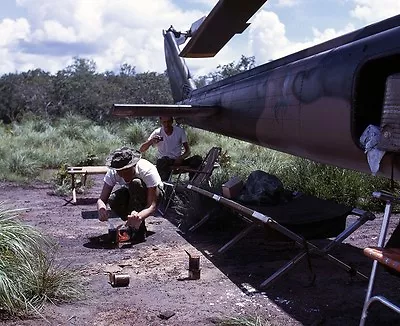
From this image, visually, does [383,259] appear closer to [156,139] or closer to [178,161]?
[178,161]

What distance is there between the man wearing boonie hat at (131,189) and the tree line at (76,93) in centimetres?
2137

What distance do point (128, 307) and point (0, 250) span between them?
1099 millimetres

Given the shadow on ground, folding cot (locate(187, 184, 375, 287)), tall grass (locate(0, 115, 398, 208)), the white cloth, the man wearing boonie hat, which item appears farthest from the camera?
tall grass (locate(0, 115, 398, 208))

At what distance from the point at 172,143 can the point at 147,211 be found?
3.25m

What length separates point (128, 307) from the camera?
4.57m

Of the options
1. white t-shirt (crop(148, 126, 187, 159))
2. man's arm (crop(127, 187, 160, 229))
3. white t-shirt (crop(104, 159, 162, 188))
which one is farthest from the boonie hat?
white t-shirt (crop(148, 126, 187, 159))

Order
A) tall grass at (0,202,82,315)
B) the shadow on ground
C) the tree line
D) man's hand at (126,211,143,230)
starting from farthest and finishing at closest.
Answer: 1. the tree line
2. man's hand at (126,211,143,230)
3. the shadow on ground
4. tall grass at (0,202,82,315)

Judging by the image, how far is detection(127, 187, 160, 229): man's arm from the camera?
6066 millimetres

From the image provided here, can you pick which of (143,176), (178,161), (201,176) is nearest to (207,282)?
(143,176)

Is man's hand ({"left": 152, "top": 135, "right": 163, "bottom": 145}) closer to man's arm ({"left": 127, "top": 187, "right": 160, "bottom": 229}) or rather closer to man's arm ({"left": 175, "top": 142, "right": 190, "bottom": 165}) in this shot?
man's arm ({"left": 175, "top": 142, "right": 190, "bottom": 165})

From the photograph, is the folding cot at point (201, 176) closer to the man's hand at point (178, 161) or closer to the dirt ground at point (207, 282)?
the man's hand at point (178, 161)

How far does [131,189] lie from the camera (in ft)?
22.1

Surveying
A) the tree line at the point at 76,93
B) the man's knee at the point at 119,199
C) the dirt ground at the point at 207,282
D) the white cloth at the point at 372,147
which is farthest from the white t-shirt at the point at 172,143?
the tree line at the point at 76,93

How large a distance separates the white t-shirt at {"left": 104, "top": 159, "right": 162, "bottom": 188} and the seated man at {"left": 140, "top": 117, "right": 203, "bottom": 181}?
243 cm
